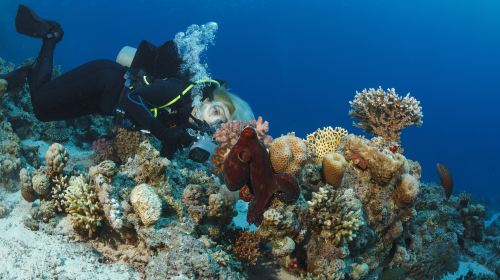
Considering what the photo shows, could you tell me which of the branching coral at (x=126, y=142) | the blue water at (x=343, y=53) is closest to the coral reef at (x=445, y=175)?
the branching coral at (x=126, y=142)

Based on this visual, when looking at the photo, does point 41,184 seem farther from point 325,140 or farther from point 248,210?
point 325,140

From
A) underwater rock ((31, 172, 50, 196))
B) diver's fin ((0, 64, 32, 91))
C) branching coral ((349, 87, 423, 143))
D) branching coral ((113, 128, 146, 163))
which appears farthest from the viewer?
diver's fin ((0, 64, 32, 91))

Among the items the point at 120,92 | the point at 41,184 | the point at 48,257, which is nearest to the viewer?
the point at 48,257

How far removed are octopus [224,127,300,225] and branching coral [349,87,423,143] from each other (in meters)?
3.08

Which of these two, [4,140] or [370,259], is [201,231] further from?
[4,140]

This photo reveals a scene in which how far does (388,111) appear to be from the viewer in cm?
630

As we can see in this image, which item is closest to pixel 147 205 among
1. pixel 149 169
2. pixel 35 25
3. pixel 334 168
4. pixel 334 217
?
pixel 149 169

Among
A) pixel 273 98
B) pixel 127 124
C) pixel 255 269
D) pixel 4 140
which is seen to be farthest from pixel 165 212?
pixel 273 98

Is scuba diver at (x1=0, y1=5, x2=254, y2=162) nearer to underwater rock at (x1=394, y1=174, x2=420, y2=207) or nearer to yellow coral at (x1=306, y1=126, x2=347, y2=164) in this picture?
yellow coral at (x1=306, y1=126, x2=347, y2=164)

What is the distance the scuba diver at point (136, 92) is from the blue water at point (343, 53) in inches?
3655

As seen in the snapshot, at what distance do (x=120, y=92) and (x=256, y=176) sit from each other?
3.06 meters

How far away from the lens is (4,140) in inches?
259

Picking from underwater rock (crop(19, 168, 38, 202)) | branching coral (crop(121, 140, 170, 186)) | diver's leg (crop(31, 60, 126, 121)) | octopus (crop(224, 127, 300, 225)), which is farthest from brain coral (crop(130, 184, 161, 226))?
diver's leg (crop(31, 60, 126, 121))

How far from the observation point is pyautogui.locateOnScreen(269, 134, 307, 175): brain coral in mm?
3982
